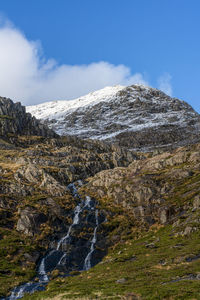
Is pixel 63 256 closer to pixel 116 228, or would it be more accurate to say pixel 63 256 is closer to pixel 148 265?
pixel 116 228

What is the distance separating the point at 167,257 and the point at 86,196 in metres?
48.0

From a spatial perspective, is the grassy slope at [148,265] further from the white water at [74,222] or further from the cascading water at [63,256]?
the white water at [74,222]

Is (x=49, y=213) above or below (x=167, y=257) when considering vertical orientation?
above

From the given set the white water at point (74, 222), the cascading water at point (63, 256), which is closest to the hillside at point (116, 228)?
the cascading water at point (63, 256)

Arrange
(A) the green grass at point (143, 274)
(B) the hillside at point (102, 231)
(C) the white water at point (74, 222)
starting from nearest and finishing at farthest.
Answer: (A) the green grass at point (143, 274) → (B) the hillside at point (102, 231) → (C) the white water at point (74, 222)

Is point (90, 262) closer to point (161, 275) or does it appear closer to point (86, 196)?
point (161, 275)

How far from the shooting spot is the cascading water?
43.9 metres

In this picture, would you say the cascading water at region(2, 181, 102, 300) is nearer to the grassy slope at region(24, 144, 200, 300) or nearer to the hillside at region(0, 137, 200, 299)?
the hillside at region(0, 137, 200, 299)

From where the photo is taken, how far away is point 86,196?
90.3 m

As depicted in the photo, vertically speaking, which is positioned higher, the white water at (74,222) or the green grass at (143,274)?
the white water at (74,222)

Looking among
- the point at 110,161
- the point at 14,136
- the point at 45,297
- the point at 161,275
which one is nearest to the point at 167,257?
the point at 161,275

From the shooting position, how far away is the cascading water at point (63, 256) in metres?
43.9

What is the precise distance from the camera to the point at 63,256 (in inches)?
2263

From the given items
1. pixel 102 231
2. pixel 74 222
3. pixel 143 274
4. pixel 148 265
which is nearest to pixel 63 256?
pixel 102 231
